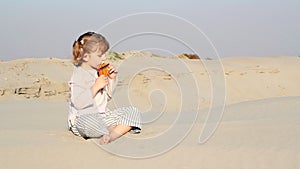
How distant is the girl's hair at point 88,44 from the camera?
164 inches

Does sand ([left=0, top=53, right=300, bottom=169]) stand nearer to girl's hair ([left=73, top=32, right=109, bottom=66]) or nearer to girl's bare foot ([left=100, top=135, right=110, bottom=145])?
girl's bare foot ([left=100, top=135, right=110, bottom=145])

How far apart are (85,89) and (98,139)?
483 millimetres

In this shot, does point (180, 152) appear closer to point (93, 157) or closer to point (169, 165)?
point (169, 165)

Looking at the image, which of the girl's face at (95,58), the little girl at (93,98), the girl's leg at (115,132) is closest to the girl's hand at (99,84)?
the little girl at (93,98)

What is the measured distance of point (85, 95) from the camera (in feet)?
13.5

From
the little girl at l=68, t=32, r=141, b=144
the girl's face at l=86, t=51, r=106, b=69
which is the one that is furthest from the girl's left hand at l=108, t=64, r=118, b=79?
the girl's face at l=86, t=51, r=106, b=69

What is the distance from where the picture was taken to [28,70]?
1442 cm

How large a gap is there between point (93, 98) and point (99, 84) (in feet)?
0.54

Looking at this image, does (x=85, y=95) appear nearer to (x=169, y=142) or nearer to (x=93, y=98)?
(x=93, y=98)

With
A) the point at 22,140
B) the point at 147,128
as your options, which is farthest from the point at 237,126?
the point at 22,140

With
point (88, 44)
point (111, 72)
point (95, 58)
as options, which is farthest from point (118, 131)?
point (88, 44)

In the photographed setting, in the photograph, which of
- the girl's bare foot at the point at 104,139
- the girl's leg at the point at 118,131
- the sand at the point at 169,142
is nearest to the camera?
the sand at the point at 169,142

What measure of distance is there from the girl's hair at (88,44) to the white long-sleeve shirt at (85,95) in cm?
14

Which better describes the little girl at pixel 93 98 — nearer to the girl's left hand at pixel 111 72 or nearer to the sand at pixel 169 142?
the girl's left hand at pixel 111 72
